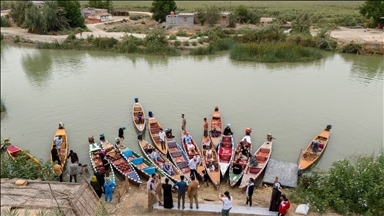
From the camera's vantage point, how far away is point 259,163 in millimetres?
11016

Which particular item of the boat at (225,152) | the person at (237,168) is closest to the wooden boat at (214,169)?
the boat at (225,152)

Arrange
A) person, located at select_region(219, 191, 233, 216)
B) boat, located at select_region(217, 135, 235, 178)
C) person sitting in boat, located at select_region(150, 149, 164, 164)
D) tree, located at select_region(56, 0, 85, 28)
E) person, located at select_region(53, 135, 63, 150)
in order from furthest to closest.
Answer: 1. tree, located at select_region(56, 0, 85, 28)
2. person, located at select_region(53, 135, 63, 150)
3. person sitting in boat, located at select_region(150, 149, 164, 164)
4. boat, located at select_region(217, 135, 235, 178)
5. person, located at select_region(219, 191, 233, 216)

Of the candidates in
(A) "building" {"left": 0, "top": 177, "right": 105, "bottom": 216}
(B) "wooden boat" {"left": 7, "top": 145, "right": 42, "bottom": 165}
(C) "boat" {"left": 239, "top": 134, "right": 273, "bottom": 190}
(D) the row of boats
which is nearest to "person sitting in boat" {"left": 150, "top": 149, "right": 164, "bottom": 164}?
(D) the row of boats

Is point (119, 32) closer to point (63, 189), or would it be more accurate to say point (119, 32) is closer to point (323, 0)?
point (63, 189)

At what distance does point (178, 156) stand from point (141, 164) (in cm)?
158

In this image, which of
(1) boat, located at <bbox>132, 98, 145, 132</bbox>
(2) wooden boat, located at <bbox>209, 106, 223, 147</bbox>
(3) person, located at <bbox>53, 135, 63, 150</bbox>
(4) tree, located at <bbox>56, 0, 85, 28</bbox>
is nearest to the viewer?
(3) person, located at <bbox>53, 135, 63, 150</bbox>

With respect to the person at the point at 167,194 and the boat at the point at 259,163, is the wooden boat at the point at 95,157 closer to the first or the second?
the person at the point at 167,194

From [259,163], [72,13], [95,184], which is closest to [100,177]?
[95,184]

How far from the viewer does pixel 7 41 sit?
3741 cm

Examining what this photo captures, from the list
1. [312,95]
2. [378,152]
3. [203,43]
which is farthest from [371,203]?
[203,43]

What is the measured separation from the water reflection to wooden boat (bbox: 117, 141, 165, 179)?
1732 centimetres

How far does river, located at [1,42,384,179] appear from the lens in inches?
546

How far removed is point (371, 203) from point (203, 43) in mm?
25727

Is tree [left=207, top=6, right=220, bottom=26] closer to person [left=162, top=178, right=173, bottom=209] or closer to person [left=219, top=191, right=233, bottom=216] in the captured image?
person [left=162, top=178, right=173, bottom=209]
